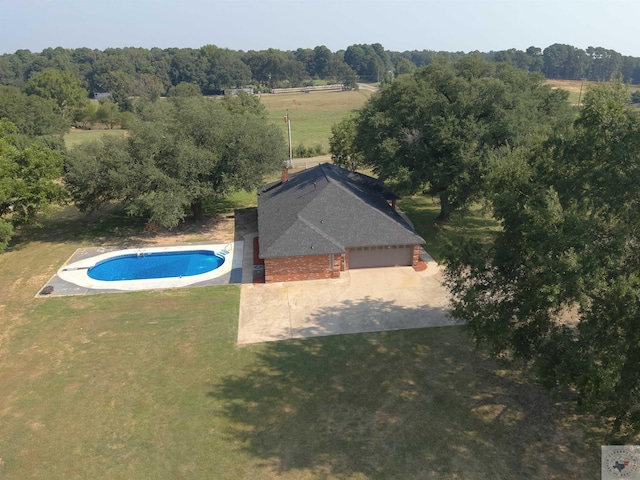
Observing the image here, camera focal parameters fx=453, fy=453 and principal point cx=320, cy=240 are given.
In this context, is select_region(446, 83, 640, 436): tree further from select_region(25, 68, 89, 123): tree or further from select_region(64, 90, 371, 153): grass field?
select_region(25, 68, 89, 123): tree

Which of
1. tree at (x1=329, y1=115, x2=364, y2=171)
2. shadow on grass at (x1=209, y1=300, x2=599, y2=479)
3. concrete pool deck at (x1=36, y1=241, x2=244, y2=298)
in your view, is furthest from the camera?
tree at (x1=329, y1=115, x2=364, y2=171)

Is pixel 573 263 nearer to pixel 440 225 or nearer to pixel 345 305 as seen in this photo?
pixel 345 305

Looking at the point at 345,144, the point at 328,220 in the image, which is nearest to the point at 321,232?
the point at 328,220

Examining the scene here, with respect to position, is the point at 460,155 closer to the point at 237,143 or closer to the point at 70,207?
the point at 237,143

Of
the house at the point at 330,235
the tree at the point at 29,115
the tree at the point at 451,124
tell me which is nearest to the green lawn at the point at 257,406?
the house at the point at 330,235

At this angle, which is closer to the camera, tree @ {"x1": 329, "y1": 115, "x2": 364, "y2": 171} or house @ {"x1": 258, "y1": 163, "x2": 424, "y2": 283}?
house @ {"x1": 258, "y1": 163, "x2": 424, "y2": 283}

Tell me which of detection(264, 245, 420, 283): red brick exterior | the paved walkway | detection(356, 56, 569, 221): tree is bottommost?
the paved walkway

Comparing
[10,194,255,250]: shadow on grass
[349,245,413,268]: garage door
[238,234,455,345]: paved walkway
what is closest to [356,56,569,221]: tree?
[349,245,413,268]: garage door
